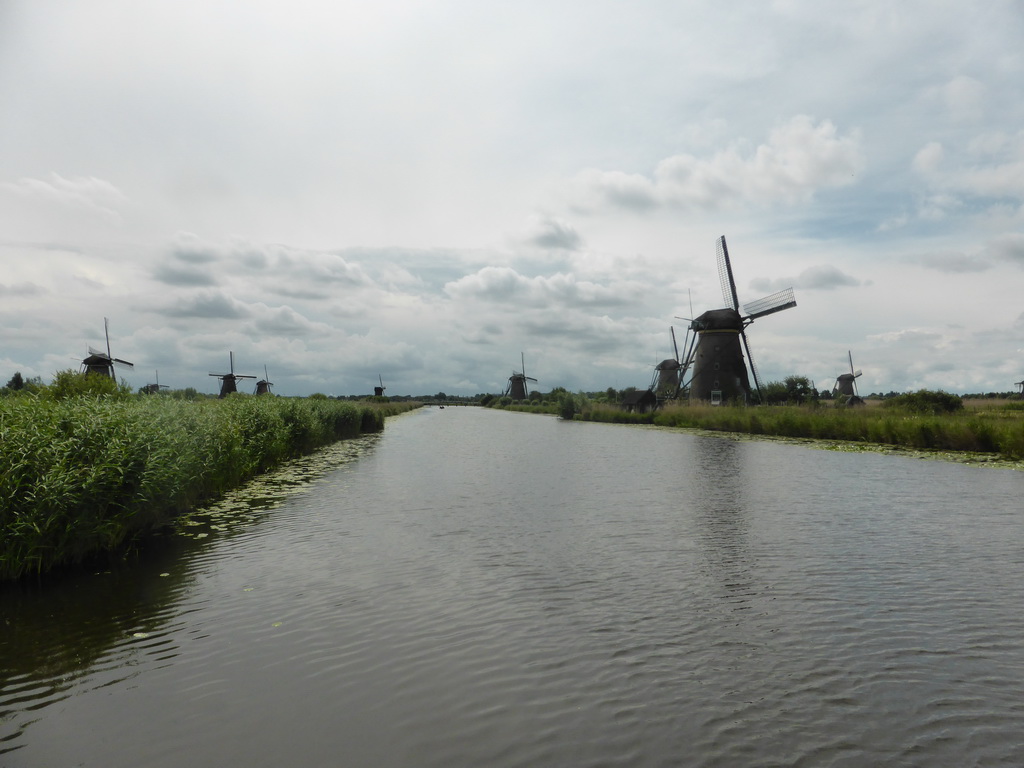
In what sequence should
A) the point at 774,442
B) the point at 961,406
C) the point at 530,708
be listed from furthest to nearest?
the point at 961,406
the point at 774,442
the point at 530,708

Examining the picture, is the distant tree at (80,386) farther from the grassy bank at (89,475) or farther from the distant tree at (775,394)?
the distant tree at (775,394)

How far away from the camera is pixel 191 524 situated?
1150 centimetres

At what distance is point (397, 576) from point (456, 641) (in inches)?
92.1

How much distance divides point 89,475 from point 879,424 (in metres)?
28.7

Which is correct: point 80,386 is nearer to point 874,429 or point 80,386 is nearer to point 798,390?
point 874,429

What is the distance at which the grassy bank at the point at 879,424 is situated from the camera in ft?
70.8

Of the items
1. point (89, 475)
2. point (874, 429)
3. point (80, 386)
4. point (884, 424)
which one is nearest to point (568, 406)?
point (874, 429)

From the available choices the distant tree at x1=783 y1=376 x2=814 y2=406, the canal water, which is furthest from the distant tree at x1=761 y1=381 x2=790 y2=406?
the canal water

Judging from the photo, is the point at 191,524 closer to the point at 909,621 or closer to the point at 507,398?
the point at 909,621

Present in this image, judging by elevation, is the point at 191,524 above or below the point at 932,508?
above

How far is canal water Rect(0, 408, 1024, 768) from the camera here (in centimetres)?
403

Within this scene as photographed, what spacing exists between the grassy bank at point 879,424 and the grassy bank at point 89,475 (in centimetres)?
2437

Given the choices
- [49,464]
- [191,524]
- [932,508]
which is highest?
[49,464]

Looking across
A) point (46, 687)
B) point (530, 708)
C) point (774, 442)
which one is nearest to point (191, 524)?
point (46, 687)
